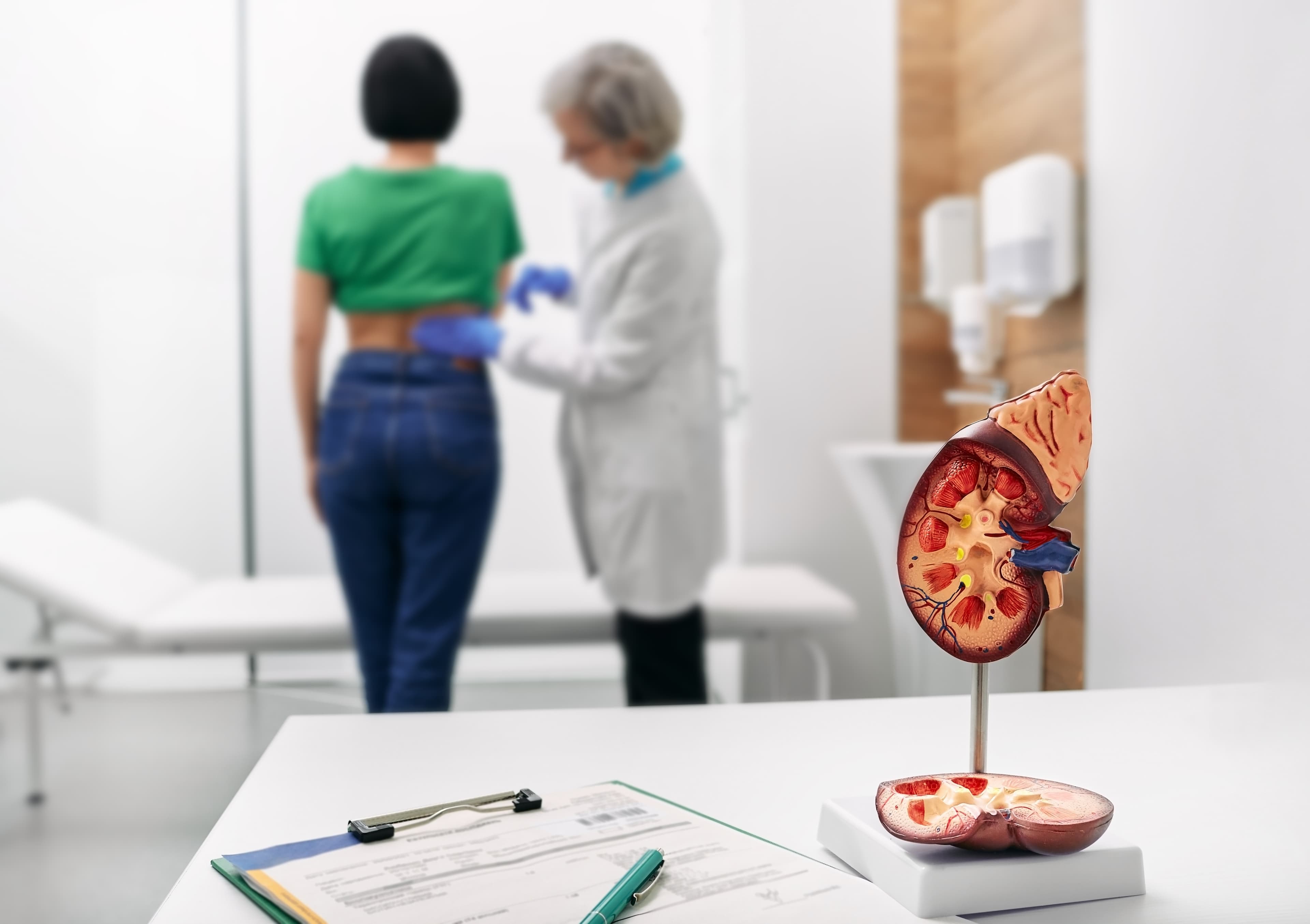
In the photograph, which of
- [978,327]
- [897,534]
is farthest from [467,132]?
[897,534]

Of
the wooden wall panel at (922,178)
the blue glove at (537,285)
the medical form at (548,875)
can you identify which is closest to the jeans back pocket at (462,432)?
the blue glove at (537,285)

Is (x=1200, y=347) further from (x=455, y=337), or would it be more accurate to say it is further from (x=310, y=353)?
(x=310, y=353)

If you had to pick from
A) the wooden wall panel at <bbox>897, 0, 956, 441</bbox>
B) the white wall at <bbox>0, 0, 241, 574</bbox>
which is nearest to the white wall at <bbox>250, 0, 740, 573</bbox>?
the white wall at <bbox>0, 0, 241, 574</bbox>

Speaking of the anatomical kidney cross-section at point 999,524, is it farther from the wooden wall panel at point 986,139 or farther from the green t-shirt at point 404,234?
the green t-shirt at point 404,234

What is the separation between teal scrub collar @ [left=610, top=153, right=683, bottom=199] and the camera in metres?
1.69

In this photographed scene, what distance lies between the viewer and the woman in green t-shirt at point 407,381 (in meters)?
1.62

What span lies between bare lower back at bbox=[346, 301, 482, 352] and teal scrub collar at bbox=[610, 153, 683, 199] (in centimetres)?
30

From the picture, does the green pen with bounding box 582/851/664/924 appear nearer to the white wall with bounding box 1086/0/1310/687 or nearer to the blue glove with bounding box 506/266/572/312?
the white wall with bounding box 1086/0/1310/687

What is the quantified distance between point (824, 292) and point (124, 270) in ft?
4.43

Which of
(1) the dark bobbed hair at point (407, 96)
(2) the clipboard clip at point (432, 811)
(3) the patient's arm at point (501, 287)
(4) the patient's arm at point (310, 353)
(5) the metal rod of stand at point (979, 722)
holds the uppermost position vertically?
(1) the dark bobbed hair at point (407, 96)

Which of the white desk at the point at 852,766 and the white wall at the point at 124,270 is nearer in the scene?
the white desk at the point at 852,766

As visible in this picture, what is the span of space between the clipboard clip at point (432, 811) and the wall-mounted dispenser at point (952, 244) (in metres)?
1.74

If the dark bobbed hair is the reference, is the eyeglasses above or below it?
below

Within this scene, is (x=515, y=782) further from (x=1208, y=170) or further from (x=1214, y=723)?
(x=1208, y=170)
